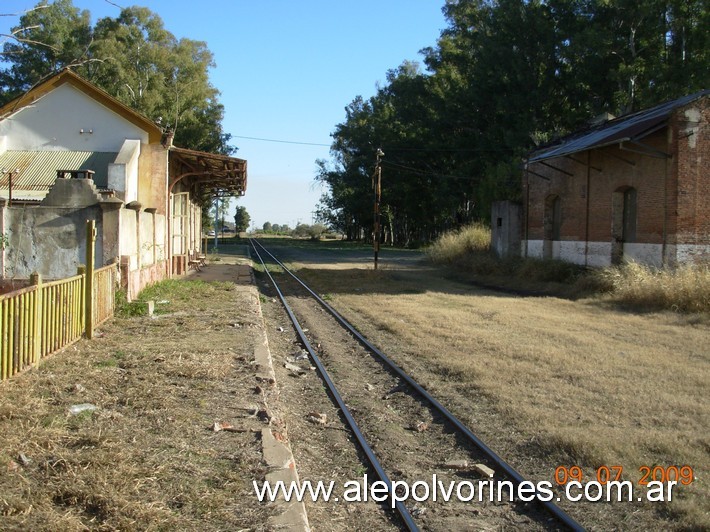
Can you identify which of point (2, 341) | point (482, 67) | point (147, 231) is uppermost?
point (482, 67)

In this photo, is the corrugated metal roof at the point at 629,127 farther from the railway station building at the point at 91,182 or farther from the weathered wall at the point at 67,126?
the weathered wall at the point at 67,126

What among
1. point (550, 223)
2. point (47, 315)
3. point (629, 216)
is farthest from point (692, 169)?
point (47, 315)

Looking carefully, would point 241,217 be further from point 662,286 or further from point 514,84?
point 662,286

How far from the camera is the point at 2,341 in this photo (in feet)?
22.8

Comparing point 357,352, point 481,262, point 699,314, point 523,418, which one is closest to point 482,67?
point 481,262

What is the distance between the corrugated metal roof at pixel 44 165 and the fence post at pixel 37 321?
13.1m

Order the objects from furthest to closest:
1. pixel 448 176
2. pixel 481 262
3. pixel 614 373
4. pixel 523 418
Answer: pixel 448 176 → pixel 481 262 → pixel 614 373 → pixel 523 418

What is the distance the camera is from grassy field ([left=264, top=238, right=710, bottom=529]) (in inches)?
242

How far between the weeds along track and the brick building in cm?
1116

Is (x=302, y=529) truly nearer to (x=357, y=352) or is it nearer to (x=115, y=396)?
(x=115, y=396)

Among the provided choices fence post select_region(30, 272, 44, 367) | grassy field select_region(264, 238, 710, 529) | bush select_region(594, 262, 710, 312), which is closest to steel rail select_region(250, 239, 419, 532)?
grassy field select_region(264, 238, 710, 529)

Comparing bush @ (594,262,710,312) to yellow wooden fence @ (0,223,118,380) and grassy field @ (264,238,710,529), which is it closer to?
grassy field @ (264,238,710,529)

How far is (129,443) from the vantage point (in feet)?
19.0

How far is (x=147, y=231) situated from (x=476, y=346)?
932cm
